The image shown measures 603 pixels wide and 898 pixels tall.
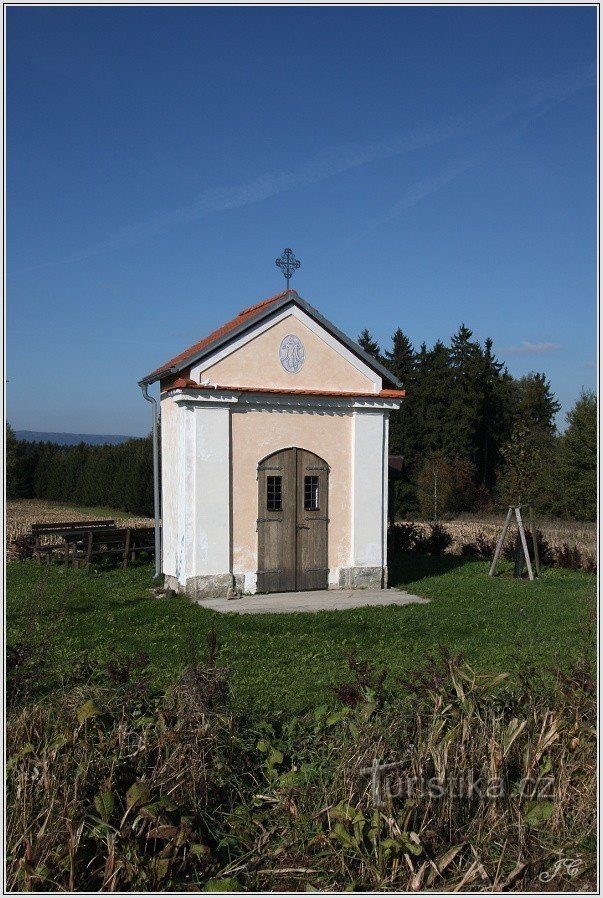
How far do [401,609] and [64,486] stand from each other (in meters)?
32.8

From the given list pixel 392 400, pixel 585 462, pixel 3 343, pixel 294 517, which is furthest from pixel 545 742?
pixel 585 462

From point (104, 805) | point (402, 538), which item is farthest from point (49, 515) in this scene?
point (104, 805)

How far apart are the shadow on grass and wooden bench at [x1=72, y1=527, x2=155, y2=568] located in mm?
5863

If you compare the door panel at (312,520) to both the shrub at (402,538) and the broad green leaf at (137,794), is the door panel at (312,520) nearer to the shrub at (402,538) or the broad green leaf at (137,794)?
the shrub at (402,538)

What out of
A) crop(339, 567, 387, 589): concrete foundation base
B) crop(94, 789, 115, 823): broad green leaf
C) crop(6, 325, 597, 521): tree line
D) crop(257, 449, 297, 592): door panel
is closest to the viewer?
crop(94, 789, 115, 823): broad green leaf

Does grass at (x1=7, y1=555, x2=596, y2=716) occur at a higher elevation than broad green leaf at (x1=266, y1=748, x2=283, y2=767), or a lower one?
lower

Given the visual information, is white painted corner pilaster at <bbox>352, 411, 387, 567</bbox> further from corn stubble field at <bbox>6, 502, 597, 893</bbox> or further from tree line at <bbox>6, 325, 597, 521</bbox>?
tree line at <bbox>6, 325, 597, 521</bbox>

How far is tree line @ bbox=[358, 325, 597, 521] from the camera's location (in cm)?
3944

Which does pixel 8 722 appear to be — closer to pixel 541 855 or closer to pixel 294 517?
Result: pixel 541 855

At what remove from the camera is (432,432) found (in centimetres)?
4672

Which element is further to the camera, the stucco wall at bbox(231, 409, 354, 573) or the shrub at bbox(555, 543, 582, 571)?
the shrub at bbox(555, 543, 582, 571)

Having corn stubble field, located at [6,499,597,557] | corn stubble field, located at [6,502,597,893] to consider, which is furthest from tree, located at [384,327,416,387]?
corn stubble field, located at [6,502,597,893]

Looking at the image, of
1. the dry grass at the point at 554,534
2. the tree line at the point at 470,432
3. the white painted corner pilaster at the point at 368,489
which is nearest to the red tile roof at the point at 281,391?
the white painted corner pilaster at the point at 368,489

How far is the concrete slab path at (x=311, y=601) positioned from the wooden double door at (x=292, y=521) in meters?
0.31
